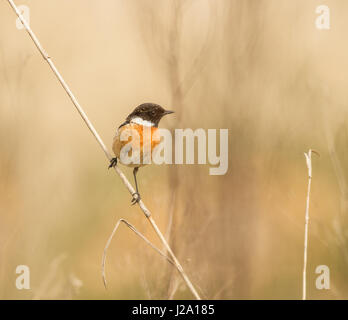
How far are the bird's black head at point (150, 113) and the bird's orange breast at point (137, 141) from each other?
0.35 feet

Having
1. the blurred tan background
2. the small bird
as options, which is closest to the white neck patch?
the small bird

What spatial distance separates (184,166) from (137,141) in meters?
0.45

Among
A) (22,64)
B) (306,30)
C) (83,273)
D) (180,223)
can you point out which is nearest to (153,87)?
(306,30)

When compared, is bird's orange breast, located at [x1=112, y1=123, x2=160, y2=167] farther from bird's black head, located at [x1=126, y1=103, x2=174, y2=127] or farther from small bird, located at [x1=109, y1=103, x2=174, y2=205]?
bird's black head, located at [x1=126, y1=103, x2=174, y2=127]

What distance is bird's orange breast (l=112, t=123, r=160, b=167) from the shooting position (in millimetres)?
2770

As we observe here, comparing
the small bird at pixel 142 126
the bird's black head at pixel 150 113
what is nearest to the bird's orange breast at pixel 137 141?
the small bird at pixel 142 126

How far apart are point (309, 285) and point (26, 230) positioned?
2.06m

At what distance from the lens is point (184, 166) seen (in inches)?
98.0

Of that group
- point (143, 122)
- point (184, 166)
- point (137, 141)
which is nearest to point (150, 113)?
point (143, 122)

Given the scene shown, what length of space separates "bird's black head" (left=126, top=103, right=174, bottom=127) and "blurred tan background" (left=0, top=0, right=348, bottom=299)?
0.11 metres

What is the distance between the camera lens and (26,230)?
330 cm

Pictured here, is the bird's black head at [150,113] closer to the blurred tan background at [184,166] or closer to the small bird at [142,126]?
the small bird at [142,126]

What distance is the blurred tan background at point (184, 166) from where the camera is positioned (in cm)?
244

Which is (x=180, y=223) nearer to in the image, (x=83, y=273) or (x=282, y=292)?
(x=282, y=292)
